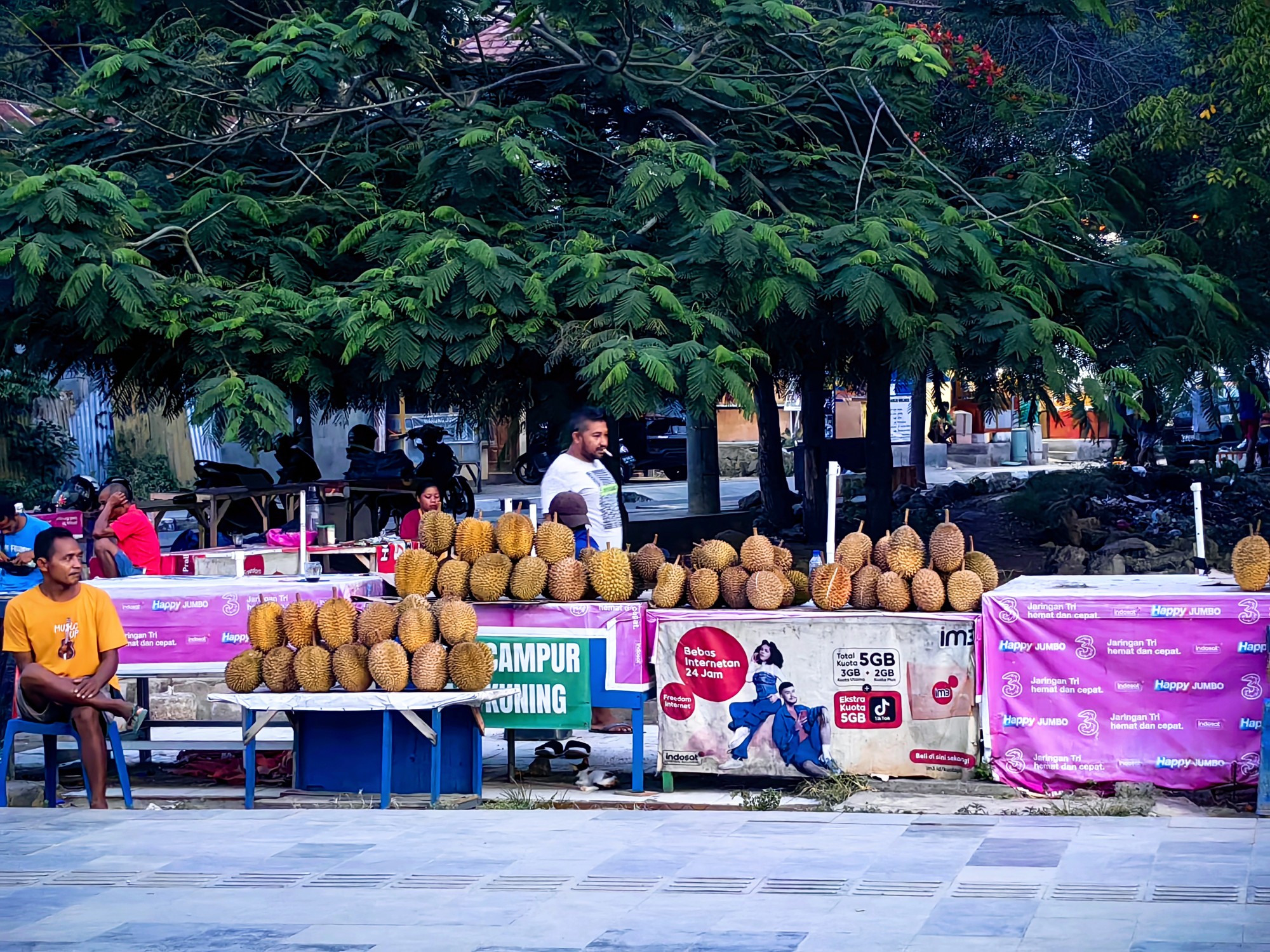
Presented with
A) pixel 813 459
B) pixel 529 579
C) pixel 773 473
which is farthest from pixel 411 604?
pixel 773 473

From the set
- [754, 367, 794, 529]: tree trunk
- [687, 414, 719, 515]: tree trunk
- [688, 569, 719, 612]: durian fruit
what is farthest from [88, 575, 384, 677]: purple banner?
[687, 414, 719, 515]: tree trunk

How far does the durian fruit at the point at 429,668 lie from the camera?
766 cm

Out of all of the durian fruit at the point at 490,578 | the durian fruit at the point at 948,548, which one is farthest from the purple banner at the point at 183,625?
the durian fruit at the point at 948,548

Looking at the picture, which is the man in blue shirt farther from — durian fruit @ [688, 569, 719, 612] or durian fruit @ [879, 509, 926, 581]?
durian fruit @ [879, 509, 926, 581]

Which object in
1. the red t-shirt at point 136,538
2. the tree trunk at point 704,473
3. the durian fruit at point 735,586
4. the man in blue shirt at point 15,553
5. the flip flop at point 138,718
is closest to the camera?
the durian fruit at point 735,586

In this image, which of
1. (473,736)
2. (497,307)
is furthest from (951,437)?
(473,736)

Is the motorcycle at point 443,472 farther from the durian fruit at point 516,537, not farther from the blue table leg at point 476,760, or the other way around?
the blue table leg at point 476,760

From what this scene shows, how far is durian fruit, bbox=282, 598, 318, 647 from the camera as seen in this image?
7.88 meters

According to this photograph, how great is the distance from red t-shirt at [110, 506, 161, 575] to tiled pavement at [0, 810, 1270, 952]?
4503 millimetres

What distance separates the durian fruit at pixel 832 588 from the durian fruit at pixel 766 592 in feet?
0.66

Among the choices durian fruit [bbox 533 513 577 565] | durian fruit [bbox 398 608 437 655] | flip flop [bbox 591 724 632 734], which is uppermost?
durian fruit [bbox 533 513 577 565]

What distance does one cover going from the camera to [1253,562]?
24.7 feet

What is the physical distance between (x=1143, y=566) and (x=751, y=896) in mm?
10503

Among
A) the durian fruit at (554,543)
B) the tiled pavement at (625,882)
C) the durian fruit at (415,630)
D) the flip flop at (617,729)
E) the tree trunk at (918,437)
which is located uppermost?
the tree trunk at (918,437)
